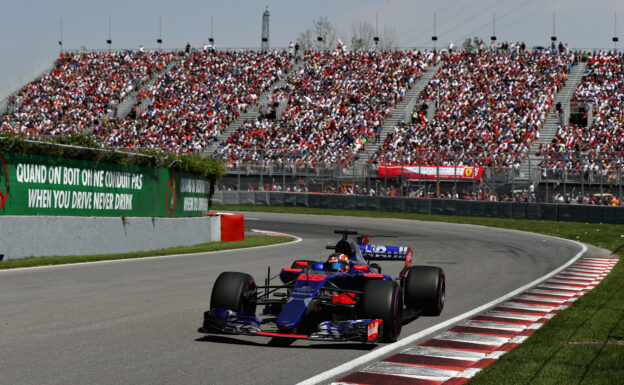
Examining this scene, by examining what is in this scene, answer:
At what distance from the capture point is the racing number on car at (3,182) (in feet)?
52.2

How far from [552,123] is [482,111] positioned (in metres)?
4.13

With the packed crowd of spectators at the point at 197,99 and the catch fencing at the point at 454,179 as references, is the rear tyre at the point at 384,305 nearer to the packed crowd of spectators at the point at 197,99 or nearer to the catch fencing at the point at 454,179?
the catch fencing at the point at 454,179

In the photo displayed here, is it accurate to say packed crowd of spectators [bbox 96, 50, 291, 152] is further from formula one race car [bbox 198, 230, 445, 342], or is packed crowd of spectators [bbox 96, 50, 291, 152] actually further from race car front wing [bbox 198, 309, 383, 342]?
race car front wing [bbox 198, 309, 383, 342]

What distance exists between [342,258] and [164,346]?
9.52 ft

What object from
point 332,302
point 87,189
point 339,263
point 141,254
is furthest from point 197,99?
point 332,302

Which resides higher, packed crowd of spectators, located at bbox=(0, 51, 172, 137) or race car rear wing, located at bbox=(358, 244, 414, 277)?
packed crowd of spectators, located at bbox=(0, 51, 172, 137)

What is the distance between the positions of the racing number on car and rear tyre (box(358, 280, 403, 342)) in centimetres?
1034

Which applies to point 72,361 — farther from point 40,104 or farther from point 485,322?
point 40,104

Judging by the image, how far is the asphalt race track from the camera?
6469 millimetres

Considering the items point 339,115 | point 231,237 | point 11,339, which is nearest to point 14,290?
point 11,339

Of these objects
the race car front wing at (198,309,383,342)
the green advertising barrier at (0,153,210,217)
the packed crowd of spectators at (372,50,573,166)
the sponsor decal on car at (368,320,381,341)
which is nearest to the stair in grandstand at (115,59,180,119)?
the packed crowd of spectators at (372,50,573,166)

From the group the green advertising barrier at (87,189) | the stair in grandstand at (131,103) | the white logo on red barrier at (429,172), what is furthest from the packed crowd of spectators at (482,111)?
the stair in grandstand at (131,103)

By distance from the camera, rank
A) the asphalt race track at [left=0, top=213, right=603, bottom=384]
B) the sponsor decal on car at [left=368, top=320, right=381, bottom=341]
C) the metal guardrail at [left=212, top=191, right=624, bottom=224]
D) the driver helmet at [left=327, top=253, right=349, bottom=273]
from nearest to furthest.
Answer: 1. the asphalt race track at [left=0, top=213, right=603, bottom=384]
2. the sponsor decal on car at [left=368, top=320, right=381, bottom=341]
3. the driver helmet at [left=327, top=253, right=349, bottom=273]
4. the metal guardrail at [left=212, top=191, right=624, bottom=224]

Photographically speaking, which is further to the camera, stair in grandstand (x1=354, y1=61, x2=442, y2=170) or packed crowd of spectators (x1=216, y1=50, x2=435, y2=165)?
packed crowd of spectators (x1=216, y1=50, x2=435, y2=165)
